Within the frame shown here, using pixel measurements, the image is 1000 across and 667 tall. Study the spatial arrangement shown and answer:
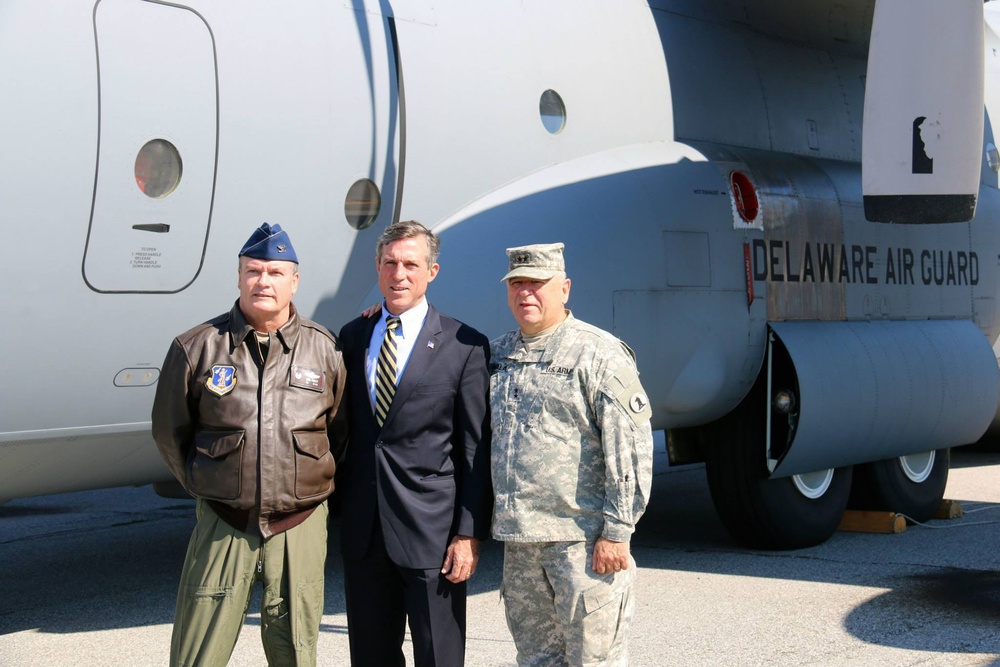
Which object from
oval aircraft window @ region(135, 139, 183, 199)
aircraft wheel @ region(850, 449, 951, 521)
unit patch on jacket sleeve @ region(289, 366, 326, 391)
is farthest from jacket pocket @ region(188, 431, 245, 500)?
aircraft wheel @ region(850, 449, 951, 521)

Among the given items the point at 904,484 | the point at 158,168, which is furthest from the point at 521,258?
the point at 904,484

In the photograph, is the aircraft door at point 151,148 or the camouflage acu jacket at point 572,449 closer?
the camouflage acu jacket at point 572,449

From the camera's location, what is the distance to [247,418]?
3.27 meters

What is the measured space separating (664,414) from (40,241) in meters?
3.41

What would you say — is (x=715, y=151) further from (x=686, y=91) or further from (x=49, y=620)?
(x=49, y=620)

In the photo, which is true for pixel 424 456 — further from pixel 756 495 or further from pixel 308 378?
pixel 756 495

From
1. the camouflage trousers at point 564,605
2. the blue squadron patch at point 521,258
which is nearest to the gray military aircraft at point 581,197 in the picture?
the blue squadron patch at point 521,258

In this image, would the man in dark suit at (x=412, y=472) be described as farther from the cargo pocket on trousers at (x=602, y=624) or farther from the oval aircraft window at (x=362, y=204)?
the oval aircraft window at (x=362, y=204)

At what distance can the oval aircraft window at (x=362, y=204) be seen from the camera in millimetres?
5191

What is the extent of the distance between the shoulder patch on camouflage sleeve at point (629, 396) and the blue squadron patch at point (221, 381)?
1.08 metres

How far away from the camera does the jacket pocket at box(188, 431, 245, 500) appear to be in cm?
324

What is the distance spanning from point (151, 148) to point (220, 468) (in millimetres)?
1801

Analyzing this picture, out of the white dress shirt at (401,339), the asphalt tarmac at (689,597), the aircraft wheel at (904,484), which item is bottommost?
the asphalt tarmac at (689,597)

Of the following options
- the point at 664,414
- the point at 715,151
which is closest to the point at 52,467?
the point at 664,414
